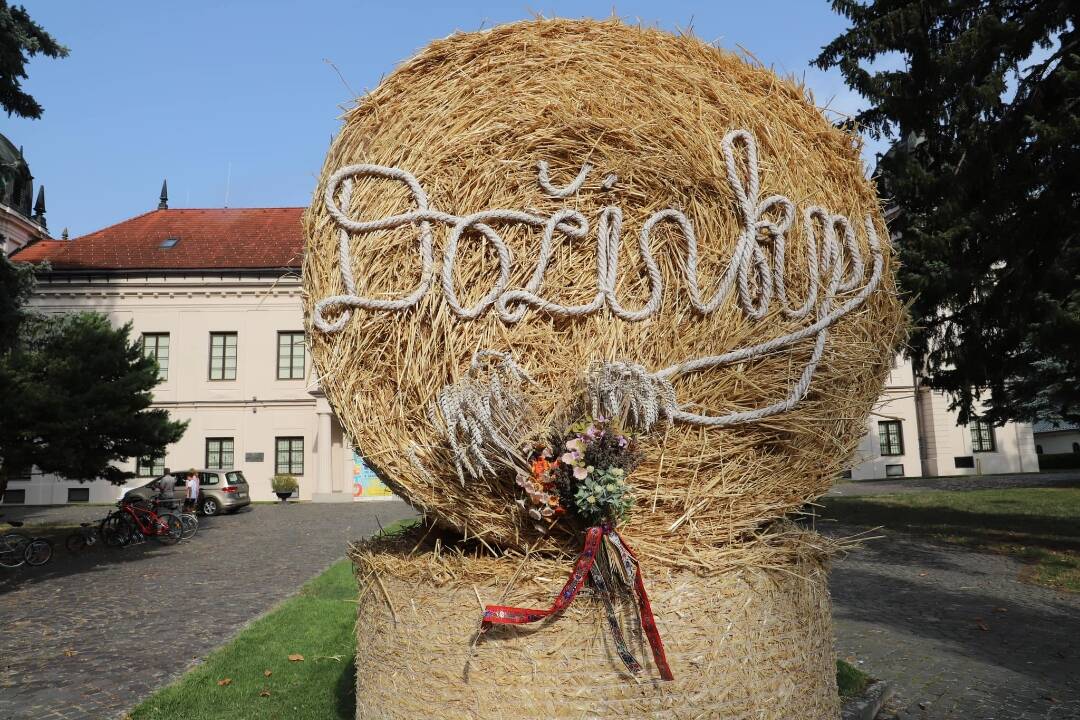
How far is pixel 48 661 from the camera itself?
6.29 m

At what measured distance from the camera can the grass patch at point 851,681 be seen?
4673mm

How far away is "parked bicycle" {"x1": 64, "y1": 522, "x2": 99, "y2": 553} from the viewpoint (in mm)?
13773

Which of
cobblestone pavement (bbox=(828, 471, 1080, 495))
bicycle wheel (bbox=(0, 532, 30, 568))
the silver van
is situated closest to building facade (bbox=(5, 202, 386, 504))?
the silver van

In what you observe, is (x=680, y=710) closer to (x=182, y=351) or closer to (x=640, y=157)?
(x=640, y=157)

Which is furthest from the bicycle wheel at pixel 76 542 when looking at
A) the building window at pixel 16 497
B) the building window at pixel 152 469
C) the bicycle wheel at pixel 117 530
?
the building window at pixel 16 497

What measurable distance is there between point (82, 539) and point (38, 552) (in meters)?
2.01

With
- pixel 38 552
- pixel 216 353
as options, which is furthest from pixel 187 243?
pixel 38 552

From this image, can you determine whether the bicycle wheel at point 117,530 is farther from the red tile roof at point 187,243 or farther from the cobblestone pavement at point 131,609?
the red tile roof at point 187,243

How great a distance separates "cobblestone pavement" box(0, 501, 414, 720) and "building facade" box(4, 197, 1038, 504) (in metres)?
11.5

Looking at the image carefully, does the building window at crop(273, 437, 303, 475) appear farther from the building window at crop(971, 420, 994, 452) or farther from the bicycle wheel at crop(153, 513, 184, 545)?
the building window at crop(971, 420, 994, 452)

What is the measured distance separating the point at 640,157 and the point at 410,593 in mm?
1998

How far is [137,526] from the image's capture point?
47.1 ft

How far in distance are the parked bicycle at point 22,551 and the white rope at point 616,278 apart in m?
11.5

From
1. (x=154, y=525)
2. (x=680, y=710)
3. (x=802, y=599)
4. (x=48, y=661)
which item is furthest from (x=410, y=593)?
(x=154, y=525)
